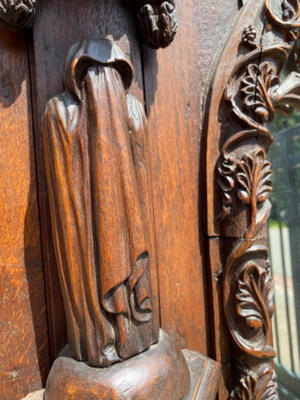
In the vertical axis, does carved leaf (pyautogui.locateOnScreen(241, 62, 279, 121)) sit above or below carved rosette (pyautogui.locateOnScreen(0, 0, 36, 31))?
below

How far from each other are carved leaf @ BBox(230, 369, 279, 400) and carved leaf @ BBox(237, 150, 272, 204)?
0.29 metres

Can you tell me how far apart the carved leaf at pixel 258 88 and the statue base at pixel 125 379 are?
41cm

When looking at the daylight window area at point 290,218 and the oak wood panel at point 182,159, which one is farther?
the daylight window area at point 290,218

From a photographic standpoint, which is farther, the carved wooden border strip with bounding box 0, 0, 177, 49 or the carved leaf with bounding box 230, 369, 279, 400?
the carved leaf with bounding box 230, 369, 279, 400

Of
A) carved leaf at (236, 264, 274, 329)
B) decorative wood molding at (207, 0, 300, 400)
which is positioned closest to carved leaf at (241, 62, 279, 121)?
decorative wood molding at (207, 0, 300, 400)

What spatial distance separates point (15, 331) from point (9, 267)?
94 millimetres

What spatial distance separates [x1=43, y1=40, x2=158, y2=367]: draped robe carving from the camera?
1.28 ft

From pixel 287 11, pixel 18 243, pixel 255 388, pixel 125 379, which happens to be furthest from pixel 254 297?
pixel 287 11

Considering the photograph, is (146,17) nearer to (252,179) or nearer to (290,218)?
(252,179)

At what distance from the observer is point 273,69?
55 centimetres

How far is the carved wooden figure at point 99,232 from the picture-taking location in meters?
0.39

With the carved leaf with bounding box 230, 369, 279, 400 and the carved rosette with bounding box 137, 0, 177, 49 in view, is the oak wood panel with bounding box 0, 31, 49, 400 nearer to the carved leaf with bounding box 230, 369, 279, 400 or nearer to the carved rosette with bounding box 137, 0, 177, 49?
the carved rosette with bounding box 137, 0, 177, 49

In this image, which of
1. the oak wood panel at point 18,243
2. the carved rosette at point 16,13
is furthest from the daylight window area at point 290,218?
the carved rosette at point 16,13

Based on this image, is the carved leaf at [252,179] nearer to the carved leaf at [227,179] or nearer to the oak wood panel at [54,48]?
the carved leaf at [227,179]
